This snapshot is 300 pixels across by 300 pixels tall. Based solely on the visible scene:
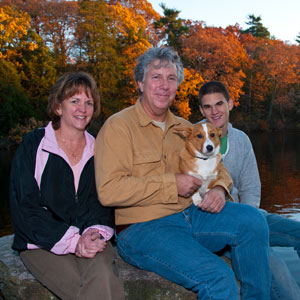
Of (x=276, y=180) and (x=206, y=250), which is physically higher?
(x=206, y=250)

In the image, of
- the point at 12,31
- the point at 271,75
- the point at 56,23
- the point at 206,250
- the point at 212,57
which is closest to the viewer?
the point at 206,250

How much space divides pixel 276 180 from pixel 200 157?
996 centimetres

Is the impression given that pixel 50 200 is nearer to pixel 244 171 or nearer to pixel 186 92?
pixel 244 171

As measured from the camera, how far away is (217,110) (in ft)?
12.3

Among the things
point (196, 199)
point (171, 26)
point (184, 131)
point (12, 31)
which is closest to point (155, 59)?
point (184, 131)

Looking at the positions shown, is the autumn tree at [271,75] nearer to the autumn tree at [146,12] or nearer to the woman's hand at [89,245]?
the autumn tree at [146,12]

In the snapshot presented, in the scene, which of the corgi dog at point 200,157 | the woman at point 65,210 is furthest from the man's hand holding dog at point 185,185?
the woman at point 65,210

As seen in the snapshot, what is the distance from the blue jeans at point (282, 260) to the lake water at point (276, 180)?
5.36m

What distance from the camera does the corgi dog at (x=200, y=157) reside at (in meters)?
2.95

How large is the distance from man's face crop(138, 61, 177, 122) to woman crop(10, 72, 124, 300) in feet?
1.63

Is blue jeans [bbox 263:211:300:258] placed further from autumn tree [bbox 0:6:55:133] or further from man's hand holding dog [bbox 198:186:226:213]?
autumn tree [bbox 0:6:55:133]

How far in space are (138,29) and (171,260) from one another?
26178 millimetres

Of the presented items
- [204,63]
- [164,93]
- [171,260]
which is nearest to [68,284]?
[171,260]

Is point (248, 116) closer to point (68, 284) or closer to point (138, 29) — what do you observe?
point (138, 29)
